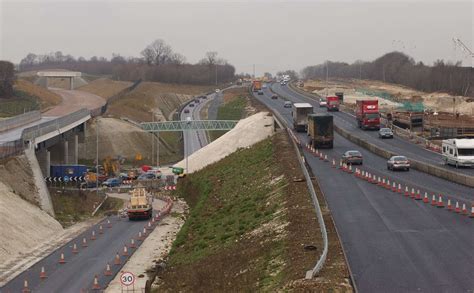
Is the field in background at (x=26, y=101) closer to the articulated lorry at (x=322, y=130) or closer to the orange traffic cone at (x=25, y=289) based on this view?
the articulated lorry at (x=322, y=130)

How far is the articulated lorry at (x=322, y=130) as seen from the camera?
6812 centimetres

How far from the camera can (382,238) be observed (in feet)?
Result: 99.9

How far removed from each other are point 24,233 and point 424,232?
28.8 m

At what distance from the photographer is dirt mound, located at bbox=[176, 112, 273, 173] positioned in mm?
80312

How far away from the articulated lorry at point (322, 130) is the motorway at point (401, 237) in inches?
754

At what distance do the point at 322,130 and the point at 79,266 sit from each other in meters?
33.8

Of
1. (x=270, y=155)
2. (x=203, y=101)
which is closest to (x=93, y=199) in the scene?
(x=270, y=155)

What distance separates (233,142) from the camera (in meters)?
82.1

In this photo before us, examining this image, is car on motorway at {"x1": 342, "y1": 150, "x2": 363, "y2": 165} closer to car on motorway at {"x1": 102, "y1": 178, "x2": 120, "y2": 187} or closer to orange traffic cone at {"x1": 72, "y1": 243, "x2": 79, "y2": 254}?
orange traffic cone at {"x1": 72, "y1": 243, "x2": 79, "y2": 254}

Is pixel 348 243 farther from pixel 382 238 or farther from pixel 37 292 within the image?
pixel 37 292

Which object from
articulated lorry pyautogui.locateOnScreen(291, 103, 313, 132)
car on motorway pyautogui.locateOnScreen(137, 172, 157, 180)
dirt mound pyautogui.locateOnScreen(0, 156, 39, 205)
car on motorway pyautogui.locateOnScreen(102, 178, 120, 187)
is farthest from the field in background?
dirt mound pyautogui.locateOnScreen(0, 156, 39, 205)

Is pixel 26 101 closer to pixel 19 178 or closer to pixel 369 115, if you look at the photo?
pixel 369 115

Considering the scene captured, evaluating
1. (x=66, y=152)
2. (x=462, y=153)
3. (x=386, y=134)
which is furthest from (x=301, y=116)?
(x=66, y=152)

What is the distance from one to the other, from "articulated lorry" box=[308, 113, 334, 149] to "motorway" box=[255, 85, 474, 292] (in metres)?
19.1
